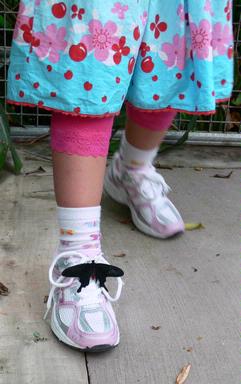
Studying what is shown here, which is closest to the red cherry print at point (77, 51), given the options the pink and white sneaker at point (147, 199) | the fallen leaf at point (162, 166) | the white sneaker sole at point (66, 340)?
the white sneaker sole at point (66, 340)

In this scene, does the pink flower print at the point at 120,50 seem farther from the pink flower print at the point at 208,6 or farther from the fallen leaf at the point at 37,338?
the fallen leaf at the point at 37,338

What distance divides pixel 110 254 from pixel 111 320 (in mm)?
334

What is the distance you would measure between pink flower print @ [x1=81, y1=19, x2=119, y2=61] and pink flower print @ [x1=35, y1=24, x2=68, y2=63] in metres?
0.04

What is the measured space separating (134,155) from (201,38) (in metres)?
0.44

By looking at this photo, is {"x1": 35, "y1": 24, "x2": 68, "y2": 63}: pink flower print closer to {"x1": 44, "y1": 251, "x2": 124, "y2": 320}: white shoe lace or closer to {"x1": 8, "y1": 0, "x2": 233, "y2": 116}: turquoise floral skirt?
{"x1": 8, "y1": 0, "x2": 233, "y2": 116}: turquoise floral skirt

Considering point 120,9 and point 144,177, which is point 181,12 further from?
point 144,177

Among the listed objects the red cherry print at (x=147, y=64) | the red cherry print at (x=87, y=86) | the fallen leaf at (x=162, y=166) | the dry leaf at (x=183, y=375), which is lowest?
the fallen leaf at (x=162, y=166)

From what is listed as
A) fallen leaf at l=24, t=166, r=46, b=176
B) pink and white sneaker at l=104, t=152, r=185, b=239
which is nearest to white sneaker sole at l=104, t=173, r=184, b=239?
pink and white sneaker at l=104, t=152, r=185, b=239

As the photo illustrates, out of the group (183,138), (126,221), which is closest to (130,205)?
(126,221)

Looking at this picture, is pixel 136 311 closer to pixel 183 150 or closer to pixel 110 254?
pixel 110 254

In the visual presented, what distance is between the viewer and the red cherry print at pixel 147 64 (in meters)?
1.25

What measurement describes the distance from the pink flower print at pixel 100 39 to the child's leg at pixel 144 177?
1.29 ft

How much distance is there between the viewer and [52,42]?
110 cm

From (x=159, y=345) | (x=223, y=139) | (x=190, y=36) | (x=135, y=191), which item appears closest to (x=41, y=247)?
(x=135, y=191)
